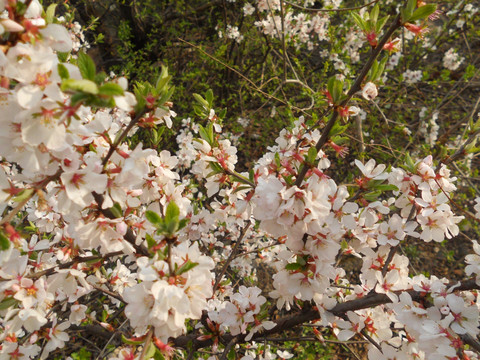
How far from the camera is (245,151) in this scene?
5.41 m

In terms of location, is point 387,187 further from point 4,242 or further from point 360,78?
point 4,242

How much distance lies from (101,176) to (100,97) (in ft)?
0.97

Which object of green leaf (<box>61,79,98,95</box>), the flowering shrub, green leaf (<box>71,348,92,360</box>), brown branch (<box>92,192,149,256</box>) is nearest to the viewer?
green leaf (<box>61,79,98,95</box>)

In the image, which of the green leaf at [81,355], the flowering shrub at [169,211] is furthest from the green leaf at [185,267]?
the green leaf at [81,355]

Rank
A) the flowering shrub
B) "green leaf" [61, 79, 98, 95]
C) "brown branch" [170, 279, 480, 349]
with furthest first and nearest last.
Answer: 1. "brown branch" [170, 279, 480, 349]
2. the flowering shrub
3. "green leaf" [61, 79, 98, 95]

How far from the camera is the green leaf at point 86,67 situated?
2.55 feet

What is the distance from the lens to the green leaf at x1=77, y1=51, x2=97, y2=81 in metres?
0.78

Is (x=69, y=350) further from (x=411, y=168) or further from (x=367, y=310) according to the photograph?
(x=411, y=168)

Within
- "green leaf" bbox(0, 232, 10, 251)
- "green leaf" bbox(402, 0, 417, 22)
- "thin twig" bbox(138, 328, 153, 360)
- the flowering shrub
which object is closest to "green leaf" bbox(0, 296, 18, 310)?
the flowering shrub

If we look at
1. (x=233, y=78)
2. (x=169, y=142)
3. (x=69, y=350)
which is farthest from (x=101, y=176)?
(x=233, y=78)

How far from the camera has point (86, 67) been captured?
79cm

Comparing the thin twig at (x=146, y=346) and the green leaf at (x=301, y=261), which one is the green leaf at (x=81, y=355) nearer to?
the thin twig at (x=146, y=346)

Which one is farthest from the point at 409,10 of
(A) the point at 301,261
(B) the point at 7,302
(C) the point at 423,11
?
(B) the point at 7,302

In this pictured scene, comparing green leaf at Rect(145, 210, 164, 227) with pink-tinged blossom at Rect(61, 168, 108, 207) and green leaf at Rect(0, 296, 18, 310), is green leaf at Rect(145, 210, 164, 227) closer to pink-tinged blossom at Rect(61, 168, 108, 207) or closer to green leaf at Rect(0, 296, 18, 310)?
pink-tinged blossom at Rect(61, 168, 108, 207)
